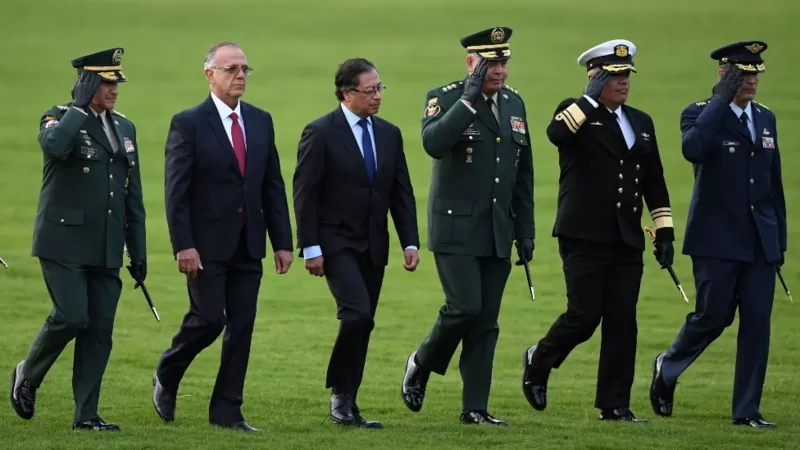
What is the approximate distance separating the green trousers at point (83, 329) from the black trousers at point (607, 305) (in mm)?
2622

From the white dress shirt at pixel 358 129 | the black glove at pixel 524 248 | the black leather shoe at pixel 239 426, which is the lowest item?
the black leather shoe at pixel 239 426

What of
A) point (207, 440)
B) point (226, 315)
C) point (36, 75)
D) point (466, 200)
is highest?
point (36, 75)

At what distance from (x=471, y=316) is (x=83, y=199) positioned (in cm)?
220

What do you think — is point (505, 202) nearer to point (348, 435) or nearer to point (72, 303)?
point (348, 435)

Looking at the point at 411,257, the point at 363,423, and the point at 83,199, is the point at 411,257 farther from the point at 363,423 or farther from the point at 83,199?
the point at 83,199

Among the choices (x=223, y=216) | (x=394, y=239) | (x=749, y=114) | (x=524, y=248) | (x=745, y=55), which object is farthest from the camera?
(x=394, y=239)

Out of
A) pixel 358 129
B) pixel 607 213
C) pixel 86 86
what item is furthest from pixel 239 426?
pixel 607 213

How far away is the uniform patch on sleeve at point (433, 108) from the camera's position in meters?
9.59

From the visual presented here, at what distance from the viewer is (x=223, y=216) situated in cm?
933

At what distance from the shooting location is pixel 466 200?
9711 mm

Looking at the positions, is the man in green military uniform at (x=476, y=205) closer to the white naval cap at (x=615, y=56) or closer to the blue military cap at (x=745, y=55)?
the white naval cap at (x=615, y=56)

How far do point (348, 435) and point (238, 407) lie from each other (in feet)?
2.50

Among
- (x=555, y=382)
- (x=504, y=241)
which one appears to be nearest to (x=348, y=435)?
(x=504, y=241)

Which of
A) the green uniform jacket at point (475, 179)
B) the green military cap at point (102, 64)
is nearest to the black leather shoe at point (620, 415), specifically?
the green uniform jacket at point (475, 179)
